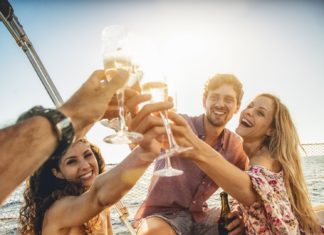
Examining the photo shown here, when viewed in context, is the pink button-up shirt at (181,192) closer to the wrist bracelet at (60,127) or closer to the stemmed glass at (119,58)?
the stemmed glass at (119,58)

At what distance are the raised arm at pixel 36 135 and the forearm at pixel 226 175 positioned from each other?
104 centimetres

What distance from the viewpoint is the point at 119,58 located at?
5.70ft

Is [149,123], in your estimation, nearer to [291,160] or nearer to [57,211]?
[57,211]

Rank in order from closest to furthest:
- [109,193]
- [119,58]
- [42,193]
A: [119,58] → [109,193] → [42,193]

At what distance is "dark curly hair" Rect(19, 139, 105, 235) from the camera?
307 cm

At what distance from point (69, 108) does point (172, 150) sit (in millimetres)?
751

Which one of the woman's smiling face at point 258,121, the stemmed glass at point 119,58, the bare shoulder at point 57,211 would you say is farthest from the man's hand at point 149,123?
the woman's smiling face at point 258,121

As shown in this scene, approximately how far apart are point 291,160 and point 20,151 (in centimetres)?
304

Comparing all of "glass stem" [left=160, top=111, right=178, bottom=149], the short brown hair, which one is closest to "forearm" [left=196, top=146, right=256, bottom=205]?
"glass stem" [left=160, top=111, right=178, bottom=149]

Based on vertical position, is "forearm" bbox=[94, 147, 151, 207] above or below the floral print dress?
above

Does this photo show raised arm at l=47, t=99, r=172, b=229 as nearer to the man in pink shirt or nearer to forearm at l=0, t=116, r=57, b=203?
forearm at l=0, t=116, r=57, b=203

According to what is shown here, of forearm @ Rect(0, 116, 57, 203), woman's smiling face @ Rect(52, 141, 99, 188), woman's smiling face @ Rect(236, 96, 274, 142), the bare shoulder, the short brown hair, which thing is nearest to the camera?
forearm @ Rect(0, 116, 57, 203)

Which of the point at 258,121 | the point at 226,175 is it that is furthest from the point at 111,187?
the point at 258,121

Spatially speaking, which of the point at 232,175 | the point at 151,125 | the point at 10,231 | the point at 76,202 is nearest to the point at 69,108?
the point at 151,125
